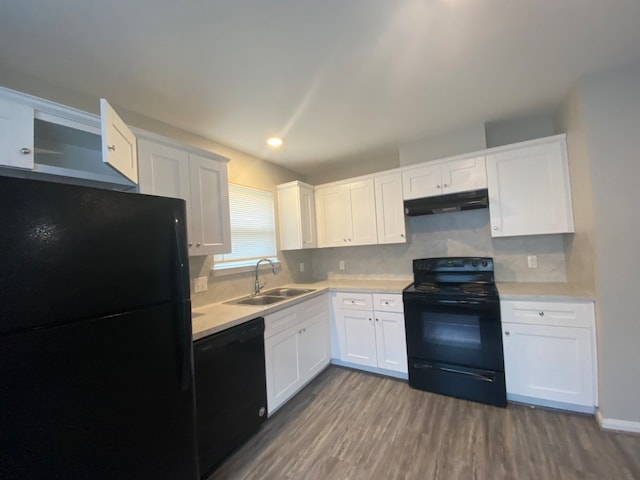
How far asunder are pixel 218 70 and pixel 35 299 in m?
1.48

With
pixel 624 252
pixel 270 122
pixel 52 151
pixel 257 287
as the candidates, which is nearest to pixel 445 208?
pixel 624 252

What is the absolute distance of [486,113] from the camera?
243 centimetres

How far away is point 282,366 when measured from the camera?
7.50 ft

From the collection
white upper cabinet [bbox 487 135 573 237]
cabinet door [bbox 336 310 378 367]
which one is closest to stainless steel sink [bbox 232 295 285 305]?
cabinet door [bbox 336 310 378 367]

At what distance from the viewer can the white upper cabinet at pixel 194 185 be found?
1.85 meters

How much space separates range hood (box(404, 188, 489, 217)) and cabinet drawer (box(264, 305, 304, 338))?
1590 mm

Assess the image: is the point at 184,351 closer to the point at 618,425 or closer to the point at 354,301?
the point at 354,301

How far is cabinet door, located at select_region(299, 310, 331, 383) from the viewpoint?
257 centimetres

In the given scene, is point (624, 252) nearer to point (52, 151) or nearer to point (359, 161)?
point (359, 161)

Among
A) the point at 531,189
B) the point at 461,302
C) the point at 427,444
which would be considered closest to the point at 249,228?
the point at 461,302

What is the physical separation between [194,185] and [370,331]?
2160 millimetres

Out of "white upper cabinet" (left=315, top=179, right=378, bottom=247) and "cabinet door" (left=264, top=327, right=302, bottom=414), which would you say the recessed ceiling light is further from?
"cabinet door" (left=264, top=327, right=302, bottom=414)

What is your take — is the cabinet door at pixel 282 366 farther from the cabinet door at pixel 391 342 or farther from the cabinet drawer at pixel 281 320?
the cabinet door at pixel 391 342

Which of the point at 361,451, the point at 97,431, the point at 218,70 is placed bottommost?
the point at 361,451
